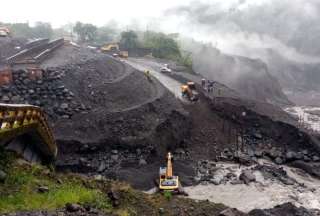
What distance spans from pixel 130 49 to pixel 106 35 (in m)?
15.1

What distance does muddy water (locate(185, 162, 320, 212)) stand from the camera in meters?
20.5

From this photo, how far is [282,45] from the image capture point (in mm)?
86750

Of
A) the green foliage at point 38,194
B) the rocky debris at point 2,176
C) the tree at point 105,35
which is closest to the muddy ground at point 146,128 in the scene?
the green foliage at point 38,194

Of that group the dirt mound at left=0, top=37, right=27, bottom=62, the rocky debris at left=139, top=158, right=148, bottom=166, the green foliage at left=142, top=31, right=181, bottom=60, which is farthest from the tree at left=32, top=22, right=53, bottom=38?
the rocky debris at left=139, top=158, right=148, bottom=166

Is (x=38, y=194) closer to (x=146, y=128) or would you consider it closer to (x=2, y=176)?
(x=2, y=176)

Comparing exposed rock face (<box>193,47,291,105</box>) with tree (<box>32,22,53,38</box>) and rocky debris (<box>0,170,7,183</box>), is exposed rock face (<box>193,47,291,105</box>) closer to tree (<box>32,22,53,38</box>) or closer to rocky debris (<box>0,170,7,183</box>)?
tree (<box>32,22,53,38</box>)

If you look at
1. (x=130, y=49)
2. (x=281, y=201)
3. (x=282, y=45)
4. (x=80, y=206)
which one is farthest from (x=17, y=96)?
(x=282, y=45)

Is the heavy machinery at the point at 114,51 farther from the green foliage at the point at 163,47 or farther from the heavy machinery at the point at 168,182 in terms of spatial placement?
the heavy machinery at the point at 168,182

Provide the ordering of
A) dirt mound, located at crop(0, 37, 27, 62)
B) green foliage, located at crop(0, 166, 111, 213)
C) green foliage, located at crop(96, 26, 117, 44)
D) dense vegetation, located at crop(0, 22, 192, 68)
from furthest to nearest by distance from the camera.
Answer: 1. green foliage, located at crop(96, 26, 117, 44)
2. dense vegetation, located at crop(0, 22, 192, 68)
3. dirt mound, located at crop(0, 37, 27, 62)
4. green foliage, located at crop(0, 166, 111, 213)

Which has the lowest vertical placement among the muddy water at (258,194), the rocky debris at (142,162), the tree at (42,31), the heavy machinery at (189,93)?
the muddy water at (258,194)

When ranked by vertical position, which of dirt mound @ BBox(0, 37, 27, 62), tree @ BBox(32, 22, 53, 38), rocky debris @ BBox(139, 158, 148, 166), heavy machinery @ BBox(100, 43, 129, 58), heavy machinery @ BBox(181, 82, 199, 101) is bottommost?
rocky debris @ BBox(139, 158, 148, 166)

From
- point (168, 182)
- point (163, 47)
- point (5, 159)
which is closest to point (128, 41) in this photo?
point (163, 47)

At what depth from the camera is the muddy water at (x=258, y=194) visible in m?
20.5

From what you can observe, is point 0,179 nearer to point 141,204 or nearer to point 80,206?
point 80,206
